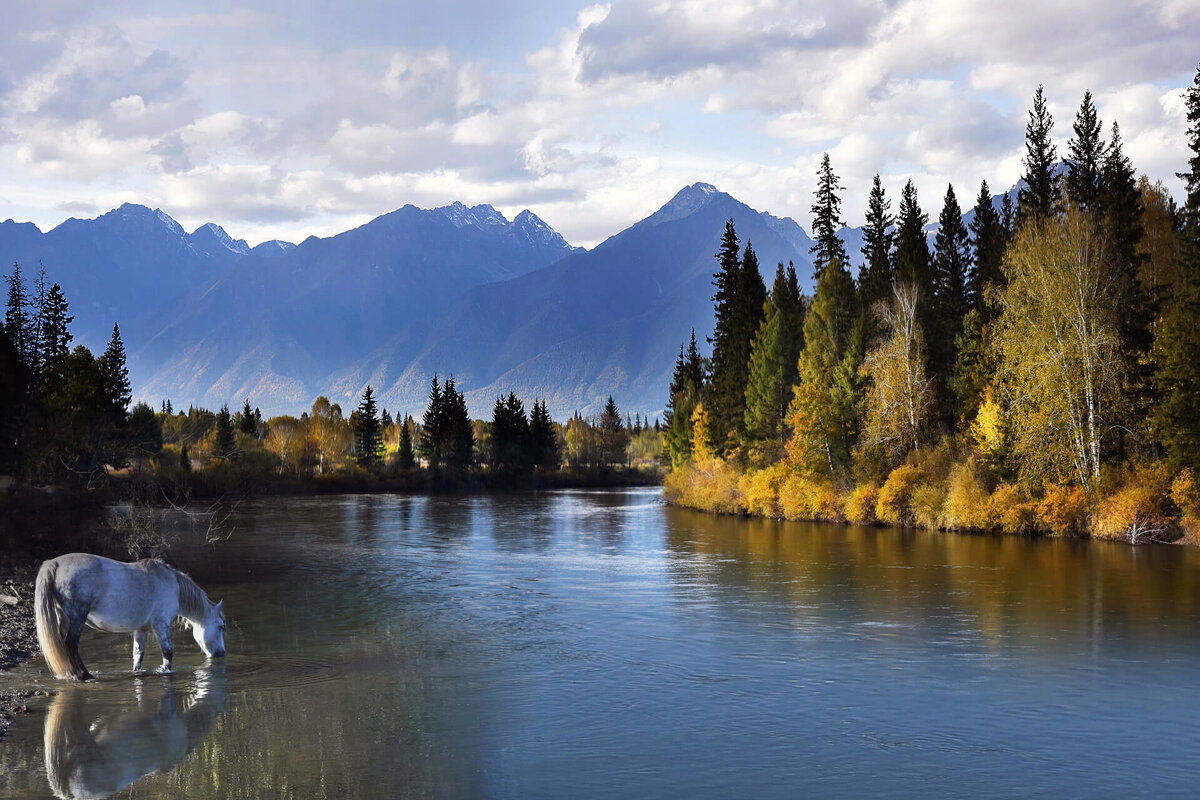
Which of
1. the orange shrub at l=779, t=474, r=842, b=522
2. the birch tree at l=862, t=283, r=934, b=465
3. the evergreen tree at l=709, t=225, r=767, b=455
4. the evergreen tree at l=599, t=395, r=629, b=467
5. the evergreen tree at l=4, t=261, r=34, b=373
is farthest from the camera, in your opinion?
the evergreen tree at l=599, t=395, r=629, b=467

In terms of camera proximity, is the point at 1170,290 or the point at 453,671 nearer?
the point at 453,671

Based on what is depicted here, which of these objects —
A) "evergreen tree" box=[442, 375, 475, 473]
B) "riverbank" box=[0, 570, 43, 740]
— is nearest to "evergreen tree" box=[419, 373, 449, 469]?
"evergreen tree" box=[442, 375, 475, 473]

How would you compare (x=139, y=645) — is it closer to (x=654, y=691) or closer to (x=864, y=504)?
(x=654, y=691)

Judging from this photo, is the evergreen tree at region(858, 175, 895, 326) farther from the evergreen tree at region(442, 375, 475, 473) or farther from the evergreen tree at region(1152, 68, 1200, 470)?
the evergreen tree at region(442, 375, 475, 473)

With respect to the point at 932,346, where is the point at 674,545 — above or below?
below

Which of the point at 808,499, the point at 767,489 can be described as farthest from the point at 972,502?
the point at 767,489

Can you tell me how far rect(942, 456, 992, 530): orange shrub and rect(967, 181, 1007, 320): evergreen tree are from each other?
40.3ft

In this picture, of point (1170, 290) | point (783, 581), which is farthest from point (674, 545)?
point (1170, 290)

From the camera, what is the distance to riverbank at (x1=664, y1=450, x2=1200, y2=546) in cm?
4444

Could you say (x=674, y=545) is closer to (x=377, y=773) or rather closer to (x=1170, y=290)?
(x=1170, y=290)

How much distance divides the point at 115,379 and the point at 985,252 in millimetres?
79546

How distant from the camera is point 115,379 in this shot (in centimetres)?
9069

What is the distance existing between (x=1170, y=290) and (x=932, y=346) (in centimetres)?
1576

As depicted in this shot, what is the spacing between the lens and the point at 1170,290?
51125 mm
